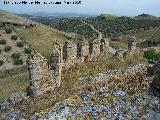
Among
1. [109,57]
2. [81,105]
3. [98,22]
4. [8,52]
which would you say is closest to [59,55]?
[81,105]

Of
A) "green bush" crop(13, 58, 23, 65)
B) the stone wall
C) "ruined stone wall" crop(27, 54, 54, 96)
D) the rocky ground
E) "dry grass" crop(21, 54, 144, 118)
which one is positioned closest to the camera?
the rocky ground

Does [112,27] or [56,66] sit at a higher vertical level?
[56,66]

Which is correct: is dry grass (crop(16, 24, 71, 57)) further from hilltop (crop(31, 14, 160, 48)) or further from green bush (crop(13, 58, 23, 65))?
hilltop (crop(31, 14, 160, 48))

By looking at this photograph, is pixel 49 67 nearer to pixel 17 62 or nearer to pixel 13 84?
pixel 13 84

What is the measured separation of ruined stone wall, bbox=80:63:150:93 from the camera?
23078mm

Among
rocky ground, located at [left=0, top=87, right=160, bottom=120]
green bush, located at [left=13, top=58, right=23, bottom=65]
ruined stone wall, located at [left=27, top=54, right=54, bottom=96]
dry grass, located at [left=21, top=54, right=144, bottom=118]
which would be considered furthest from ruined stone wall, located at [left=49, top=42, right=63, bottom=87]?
green bush, located at [left=13, top=58, right=23, bottom=65]

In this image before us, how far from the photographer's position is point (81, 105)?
68.1 ft

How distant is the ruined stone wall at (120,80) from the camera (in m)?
23.1

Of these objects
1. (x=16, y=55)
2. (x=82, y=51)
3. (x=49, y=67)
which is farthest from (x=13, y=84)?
(x=16, y=55)

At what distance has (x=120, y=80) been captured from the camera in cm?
2459

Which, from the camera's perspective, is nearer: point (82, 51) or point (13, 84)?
point (82, 51)

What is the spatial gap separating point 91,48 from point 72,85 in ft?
22.1

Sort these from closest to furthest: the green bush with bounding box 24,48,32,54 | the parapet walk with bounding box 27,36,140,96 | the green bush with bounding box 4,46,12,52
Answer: the parapet walk with bounding box 27,36,140,96 → the green bush with bounding box 4,46,12,52 → the green bush with bounding box 24,48,32,54

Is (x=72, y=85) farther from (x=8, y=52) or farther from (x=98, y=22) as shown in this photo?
(x=98, y=22)
